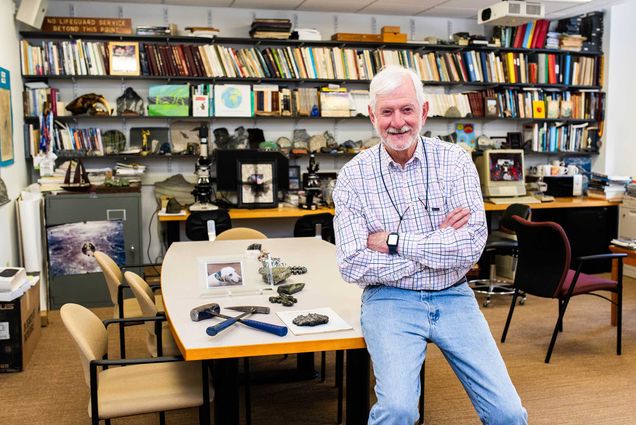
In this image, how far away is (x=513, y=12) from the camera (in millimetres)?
5531

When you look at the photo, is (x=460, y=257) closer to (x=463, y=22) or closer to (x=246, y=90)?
(x=246, y=90)

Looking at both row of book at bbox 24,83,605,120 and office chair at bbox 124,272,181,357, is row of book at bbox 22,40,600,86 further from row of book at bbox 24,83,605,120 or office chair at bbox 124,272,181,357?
office chair at bbox 124,272,181,357

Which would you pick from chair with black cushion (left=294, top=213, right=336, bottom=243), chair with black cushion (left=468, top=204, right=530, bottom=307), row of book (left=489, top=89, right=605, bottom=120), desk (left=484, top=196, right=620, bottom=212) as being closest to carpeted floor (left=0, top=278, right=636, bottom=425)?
chair with black cushion (left=468, top=204, right=530, bottom=307)

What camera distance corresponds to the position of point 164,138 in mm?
6066

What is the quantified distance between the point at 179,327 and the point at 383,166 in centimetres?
98

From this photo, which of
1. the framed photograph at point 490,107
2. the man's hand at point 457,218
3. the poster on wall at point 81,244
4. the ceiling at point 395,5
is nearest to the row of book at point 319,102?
the framed photograph at point 490,107

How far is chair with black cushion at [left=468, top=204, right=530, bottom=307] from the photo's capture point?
18.0 ft

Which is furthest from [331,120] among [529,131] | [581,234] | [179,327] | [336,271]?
[179,327]

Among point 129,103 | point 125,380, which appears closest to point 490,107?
point 129,103

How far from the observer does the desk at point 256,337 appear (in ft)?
6.85

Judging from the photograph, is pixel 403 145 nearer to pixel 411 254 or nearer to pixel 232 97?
pixel 411 254

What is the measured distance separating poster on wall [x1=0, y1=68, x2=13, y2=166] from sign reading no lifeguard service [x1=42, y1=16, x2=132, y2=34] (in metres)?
0.75

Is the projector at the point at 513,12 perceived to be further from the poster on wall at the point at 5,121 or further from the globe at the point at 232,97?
the poster on wall at the point at 5,121

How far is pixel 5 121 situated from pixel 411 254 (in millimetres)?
3732
